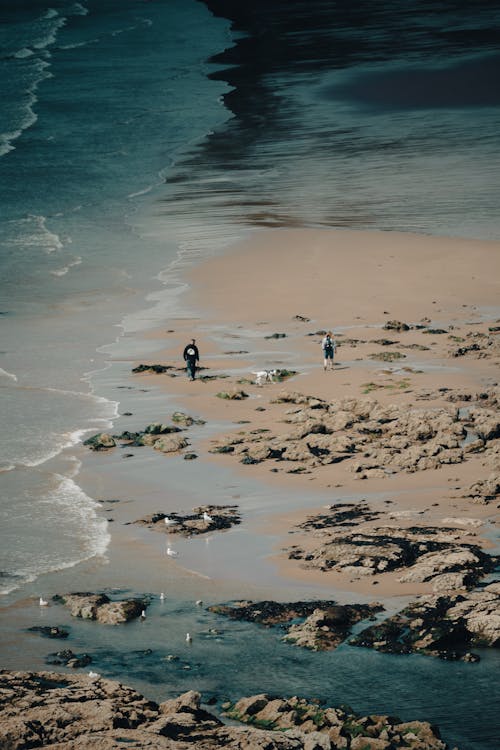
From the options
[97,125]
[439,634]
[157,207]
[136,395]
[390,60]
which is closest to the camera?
[439,634]

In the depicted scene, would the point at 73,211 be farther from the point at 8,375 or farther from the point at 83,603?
the point at 83,603

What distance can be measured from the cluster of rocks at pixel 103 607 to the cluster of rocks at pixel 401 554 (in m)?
2.25

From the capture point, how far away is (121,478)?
18.9 m

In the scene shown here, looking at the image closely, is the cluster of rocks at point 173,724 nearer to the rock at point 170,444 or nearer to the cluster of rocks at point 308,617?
the cluster of rocks at point 308,617

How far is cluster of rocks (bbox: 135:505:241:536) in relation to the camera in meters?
16.1

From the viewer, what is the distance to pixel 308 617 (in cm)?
1290

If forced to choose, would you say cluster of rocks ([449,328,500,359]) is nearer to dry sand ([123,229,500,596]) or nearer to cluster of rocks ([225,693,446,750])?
dry sand ([123,229,500,596])

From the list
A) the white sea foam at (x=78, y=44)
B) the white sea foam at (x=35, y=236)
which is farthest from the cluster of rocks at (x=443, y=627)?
the white sea foam at (x=78, y=44)

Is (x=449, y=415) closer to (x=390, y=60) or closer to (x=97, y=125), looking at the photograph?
(x=97, y=125)

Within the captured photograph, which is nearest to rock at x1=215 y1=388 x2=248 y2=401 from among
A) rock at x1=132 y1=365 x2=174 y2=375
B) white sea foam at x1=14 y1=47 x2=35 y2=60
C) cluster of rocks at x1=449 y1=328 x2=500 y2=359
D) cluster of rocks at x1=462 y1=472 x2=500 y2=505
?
rock at x1=132 y1=365 x2=174 y2=375

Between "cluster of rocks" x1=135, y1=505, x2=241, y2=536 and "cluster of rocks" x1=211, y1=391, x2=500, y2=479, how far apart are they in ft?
7.10

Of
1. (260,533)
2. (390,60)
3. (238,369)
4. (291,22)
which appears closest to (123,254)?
(238,369)

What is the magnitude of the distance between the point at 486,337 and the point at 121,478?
11.6 meters

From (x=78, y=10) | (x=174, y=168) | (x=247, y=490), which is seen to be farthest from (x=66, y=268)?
(x=78, y=10)
